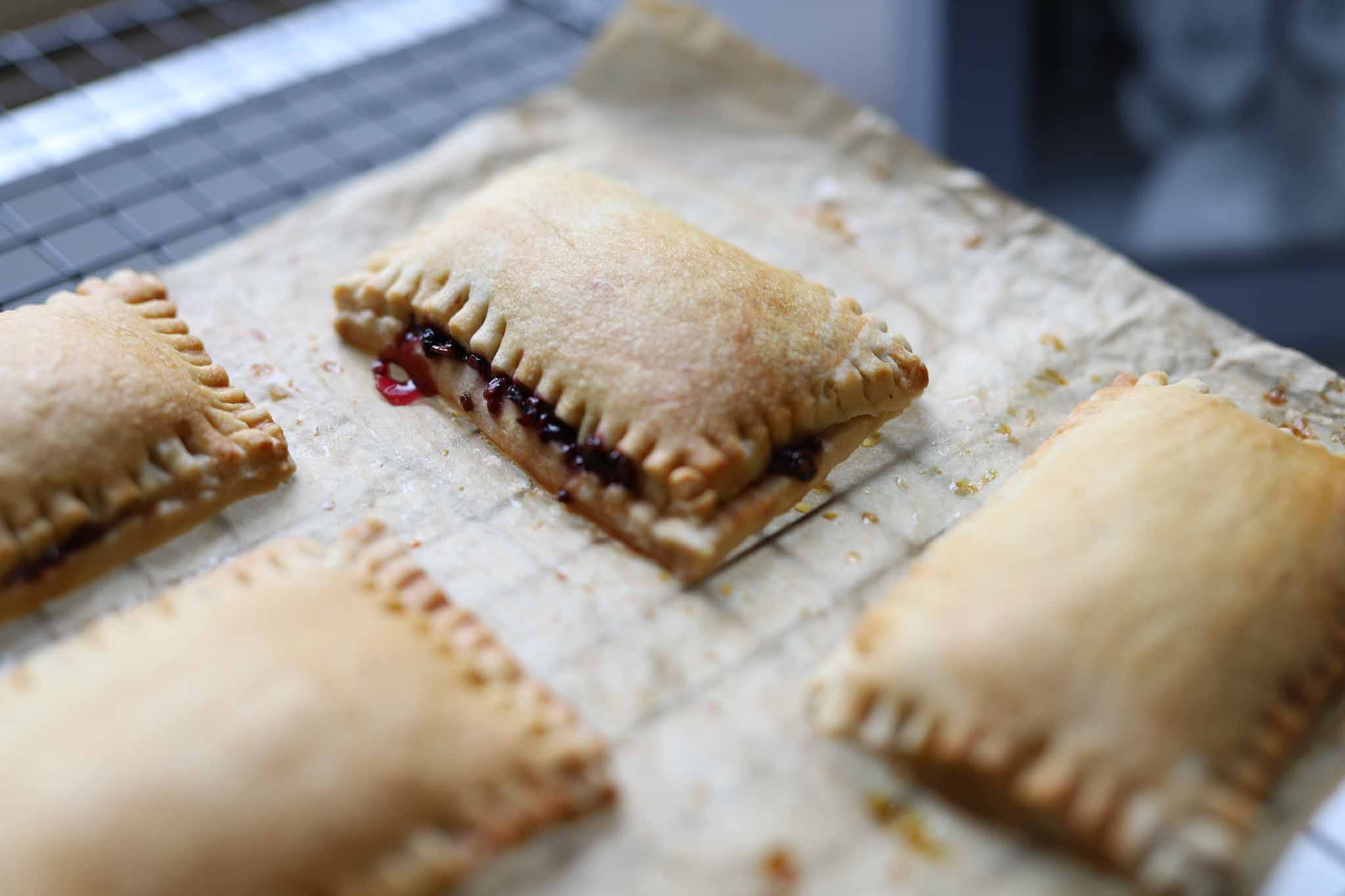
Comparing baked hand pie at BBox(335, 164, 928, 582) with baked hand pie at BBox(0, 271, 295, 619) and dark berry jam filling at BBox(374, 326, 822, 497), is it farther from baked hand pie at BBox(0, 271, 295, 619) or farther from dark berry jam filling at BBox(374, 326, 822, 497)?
baked hand pie at BBox(0, 271, 295, 619)

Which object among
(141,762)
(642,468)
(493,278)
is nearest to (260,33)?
(493,278)

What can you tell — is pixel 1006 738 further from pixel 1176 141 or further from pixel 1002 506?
pixel 1176 141

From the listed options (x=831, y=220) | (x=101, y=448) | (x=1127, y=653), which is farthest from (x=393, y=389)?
(x=1127, y=653)

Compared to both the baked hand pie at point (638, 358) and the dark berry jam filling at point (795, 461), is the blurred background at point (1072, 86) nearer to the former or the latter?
the baked hand pie at point (638, 358)

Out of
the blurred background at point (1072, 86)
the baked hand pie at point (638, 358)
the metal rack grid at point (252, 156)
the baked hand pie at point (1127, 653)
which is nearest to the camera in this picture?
the baked hand pie at point (1127, 653)

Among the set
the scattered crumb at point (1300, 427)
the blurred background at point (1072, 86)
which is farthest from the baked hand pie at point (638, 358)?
the blurred background at point (1072, 86)

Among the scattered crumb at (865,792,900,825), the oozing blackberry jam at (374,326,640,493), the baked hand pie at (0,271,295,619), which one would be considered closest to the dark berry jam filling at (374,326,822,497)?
the oozing blackberry jam at (374,326,640,493)
